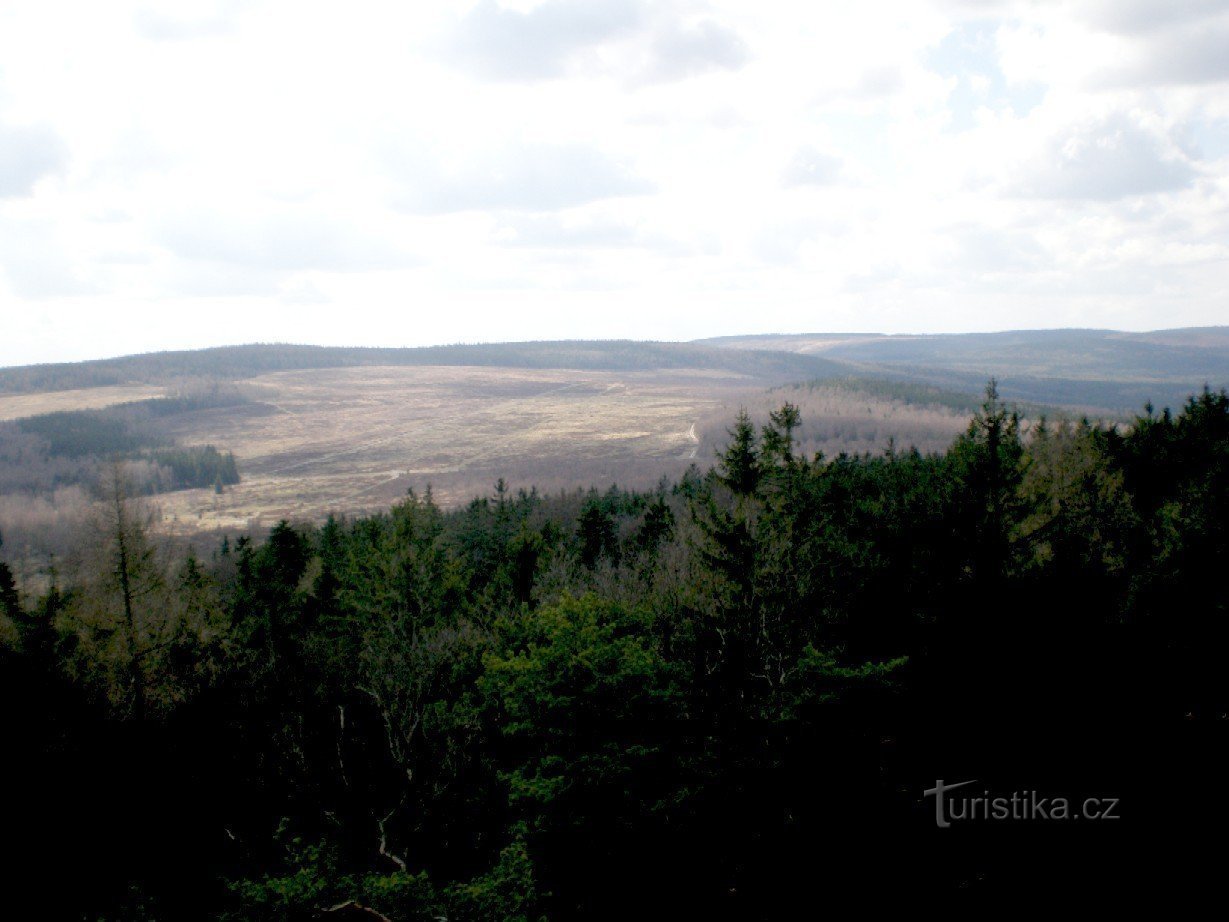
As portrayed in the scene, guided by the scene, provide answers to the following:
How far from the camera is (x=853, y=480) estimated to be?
1465 inches

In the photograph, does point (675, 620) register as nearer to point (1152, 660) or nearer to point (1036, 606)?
point (1036, 606)

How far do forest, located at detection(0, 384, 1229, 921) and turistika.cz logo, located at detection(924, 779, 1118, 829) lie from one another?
0.19m

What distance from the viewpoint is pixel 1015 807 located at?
1410 centimetres

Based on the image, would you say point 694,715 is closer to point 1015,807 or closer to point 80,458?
point 1015,807

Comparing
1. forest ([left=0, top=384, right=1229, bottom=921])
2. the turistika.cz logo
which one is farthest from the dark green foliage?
the turistika.cz logo

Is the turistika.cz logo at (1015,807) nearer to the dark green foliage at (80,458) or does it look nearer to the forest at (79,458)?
Answer: the forest at (79,458)

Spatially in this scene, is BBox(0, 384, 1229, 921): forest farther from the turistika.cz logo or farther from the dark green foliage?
the dark green foliage

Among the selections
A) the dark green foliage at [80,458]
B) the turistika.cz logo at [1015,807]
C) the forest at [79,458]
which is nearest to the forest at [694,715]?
the turistika.cz logo at [1015,807]

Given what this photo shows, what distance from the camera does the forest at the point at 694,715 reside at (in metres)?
12.5

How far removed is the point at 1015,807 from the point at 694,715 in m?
5.88


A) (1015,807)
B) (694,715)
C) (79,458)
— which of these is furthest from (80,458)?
(1015,807)

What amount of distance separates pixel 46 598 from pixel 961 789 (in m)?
27.7

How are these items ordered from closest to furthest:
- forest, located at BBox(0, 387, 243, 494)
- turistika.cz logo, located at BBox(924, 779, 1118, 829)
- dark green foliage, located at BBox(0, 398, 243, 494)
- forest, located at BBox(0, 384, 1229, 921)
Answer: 1. forest, located at BBox(0, 384, 1229, 921)
2. turistika.cz logo, located at BBox(924, 779, 1118, 829)
3. forest, located at BBox(0, 387, 243, 494)
4. dark green foliage, located at BBox(0, 398, 243, 494)

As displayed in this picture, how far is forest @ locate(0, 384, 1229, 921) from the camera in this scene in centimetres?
1255
